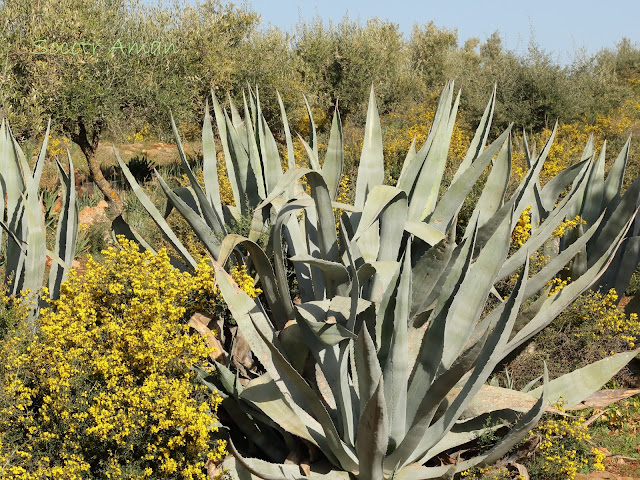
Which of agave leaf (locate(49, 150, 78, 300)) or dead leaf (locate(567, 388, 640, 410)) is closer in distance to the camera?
dead leaf (locate(567, 388, 640, 410))

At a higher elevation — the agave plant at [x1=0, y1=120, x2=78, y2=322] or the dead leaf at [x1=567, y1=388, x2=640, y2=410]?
the agave plant at [x1=0, y1=120, x2=78, y2=322]

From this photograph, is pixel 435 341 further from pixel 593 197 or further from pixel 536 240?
pixel 593 197

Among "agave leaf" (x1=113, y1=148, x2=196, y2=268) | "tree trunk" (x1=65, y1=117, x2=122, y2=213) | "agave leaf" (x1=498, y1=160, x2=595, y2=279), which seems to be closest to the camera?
"agave leaf" (x1=498, y1=160, x2=595, y2=279)

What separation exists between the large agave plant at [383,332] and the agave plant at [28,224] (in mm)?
808

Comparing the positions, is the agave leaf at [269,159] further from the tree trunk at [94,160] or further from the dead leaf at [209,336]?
the tree trunk at [94,160]

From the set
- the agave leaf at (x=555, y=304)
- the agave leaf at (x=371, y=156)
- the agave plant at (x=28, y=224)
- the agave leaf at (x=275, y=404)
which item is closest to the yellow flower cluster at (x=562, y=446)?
the agave leaf at (x=555, y=304)

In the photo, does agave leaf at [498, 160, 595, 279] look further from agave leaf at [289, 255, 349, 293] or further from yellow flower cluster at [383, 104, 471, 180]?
yellow flower cluster at [383, 104, 471, 180]

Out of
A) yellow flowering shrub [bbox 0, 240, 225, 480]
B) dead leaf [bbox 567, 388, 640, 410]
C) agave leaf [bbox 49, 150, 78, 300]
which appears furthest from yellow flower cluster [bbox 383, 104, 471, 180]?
yellow flowering shrub [bbox 0, 240, 225, 480]

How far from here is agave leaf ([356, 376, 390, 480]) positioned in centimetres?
271

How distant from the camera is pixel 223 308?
13.2 ft

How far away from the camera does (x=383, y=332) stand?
320cm

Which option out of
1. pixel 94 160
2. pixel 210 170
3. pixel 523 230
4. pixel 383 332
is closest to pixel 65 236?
pixel 210 170

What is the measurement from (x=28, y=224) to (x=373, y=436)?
256cm

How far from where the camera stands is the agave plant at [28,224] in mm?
4176
